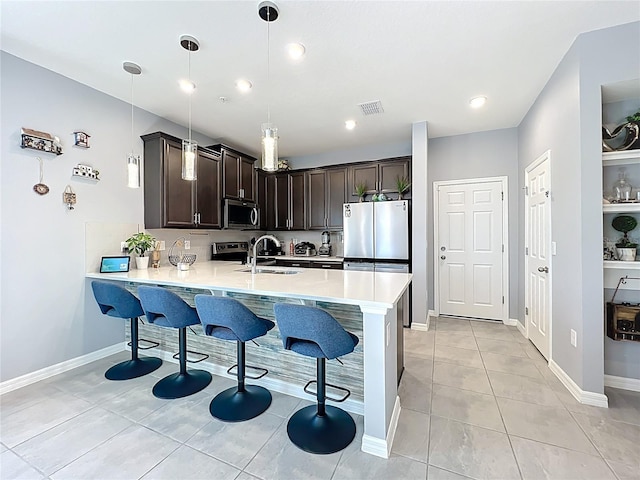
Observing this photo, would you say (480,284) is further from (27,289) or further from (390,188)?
(27,289)

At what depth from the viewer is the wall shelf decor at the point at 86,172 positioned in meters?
2.73

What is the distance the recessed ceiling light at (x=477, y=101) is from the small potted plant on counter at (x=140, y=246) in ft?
12.8

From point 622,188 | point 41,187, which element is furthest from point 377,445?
point 41,187

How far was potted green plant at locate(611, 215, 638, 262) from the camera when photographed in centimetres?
214

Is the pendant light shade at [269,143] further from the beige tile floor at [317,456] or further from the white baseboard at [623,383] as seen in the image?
the white baseboard at [623,383]

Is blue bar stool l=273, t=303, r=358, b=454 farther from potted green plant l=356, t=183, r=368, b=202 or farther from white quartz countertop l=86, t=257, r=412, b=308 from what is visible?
potted green plant l=356, t=183, r=368, b=202

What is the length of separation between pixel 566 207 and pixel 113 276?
160 inches

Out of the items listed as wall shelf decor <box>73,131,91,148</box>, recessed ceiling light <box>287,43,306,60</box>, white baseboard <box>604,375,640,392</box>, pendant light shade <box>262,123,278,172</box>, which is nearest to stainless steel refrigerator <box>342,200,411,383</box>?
white baseboard <box>604,375,640,392</box>

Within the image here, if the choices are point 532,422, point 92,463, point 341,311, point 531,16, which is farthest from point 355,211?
point 92,463

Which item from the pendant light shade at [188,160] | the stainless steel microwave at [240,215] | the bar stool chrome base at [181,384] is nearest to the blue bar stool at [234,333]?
the bar stool chrome base at [181,384]

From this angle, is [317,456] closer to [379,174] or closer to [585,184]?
[585,184]

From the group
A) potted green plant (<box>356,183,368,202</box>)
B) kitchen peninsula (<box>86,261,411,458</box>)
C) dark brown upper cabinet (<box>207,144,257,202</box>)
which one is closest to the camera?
kitchen peninsula (<box>86,261,411,458</box>)

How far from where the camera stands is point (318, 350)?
166 cm

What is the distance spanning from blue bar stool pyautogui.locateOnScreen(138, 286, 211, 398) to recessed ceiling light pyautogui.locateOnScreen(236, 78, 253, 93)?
6.66 feet
